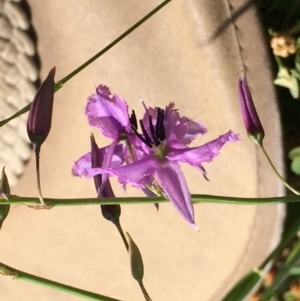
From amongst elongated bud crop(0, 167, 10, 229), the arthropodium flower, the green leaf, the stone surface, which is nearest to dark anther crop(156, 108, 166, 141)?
the arthropodium flower

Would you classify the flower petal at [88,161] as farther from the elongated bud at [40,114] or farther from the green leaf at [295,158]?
the green leaf at [295,158]

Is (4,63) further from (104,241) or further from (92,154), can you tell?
(92,154)

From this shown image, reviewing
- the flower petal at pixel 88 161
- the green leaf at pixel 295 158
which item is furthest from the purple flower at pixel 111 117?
the green leaf at pixel 295 158

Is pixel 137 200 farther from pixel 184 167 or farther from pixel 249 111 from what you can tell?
pixel 184 167

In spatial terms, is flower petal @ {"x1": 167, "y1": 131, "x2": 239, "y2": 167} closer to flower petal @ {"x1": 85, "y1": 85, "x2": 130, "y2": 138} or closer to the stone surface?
flower petal @ {"x1": 85, "y1": 85, "x2": 130, "y2": 138}

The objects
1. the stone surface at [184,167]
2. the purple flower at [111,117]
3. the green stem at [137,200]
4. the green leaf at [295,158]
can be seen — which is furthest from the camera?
the green leaf at [295,158]

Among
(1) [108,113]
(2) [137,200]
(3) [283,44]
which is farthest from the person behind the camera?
(3) [283,44]

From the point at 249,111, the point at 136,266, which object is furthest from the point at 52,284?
the point at 249,111

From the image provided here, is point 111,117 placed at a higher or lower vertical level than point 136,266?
higher
